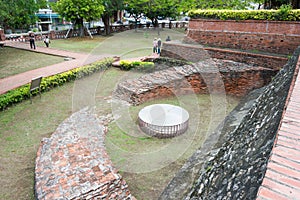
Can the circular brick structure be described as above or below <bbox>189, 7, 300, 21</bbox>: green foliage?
below

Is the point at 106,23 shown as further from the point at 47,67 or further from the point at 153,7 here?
the point at 47,67

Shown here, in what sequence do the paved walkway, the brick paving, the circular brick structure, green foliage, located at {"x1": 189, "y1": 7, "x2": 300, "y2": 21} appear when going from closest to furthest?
the brick paving, the circular brick structure, the paved walkway, green foliage, located at {"x1": 189, "y1": 7, "x2": 300, "y2": 21}

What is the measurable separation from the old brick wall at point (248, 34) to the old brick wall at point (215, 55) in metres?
0.93

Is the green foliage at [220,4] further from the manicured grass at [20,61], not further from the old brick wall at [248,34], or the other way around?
the manicured grass at [20,61]

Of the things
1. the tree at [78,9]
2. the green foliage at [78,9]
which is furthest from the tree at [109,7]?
the green foliage at [78,9]

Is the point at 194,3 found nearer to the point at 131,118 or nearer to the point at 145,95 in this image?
the point at 145,95

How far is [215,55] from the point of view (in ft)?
41.2

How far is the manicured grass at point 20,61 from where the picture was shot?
1279cm

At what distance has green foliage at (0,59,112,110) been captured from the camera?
856cm

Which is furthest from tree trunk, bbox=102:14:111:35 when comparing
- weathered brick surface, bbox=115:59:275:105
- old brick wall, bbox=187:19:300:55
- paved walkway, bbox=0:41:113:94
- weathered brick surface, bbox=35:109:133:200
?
weathered brick surface, bbox=35:109:133:200

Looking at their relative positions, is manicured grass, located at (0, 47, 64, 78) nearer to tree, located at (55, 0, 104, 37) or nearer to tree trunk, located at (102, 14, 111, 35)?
tree, located at (55, 0, 104, 37)

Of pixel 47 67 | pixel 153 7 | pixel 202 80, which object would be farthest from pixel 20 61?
pixel 153 7

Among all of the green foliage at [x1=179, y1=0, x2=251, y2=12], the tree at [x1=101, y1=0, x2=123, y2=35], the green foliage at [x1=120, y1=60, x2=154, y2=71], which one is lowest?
the green foliage at [x1=120, y1=60, x2=154, y2=71]

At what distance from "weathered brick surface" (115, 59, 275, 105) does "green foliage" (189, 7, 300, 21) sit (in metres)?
2.92
